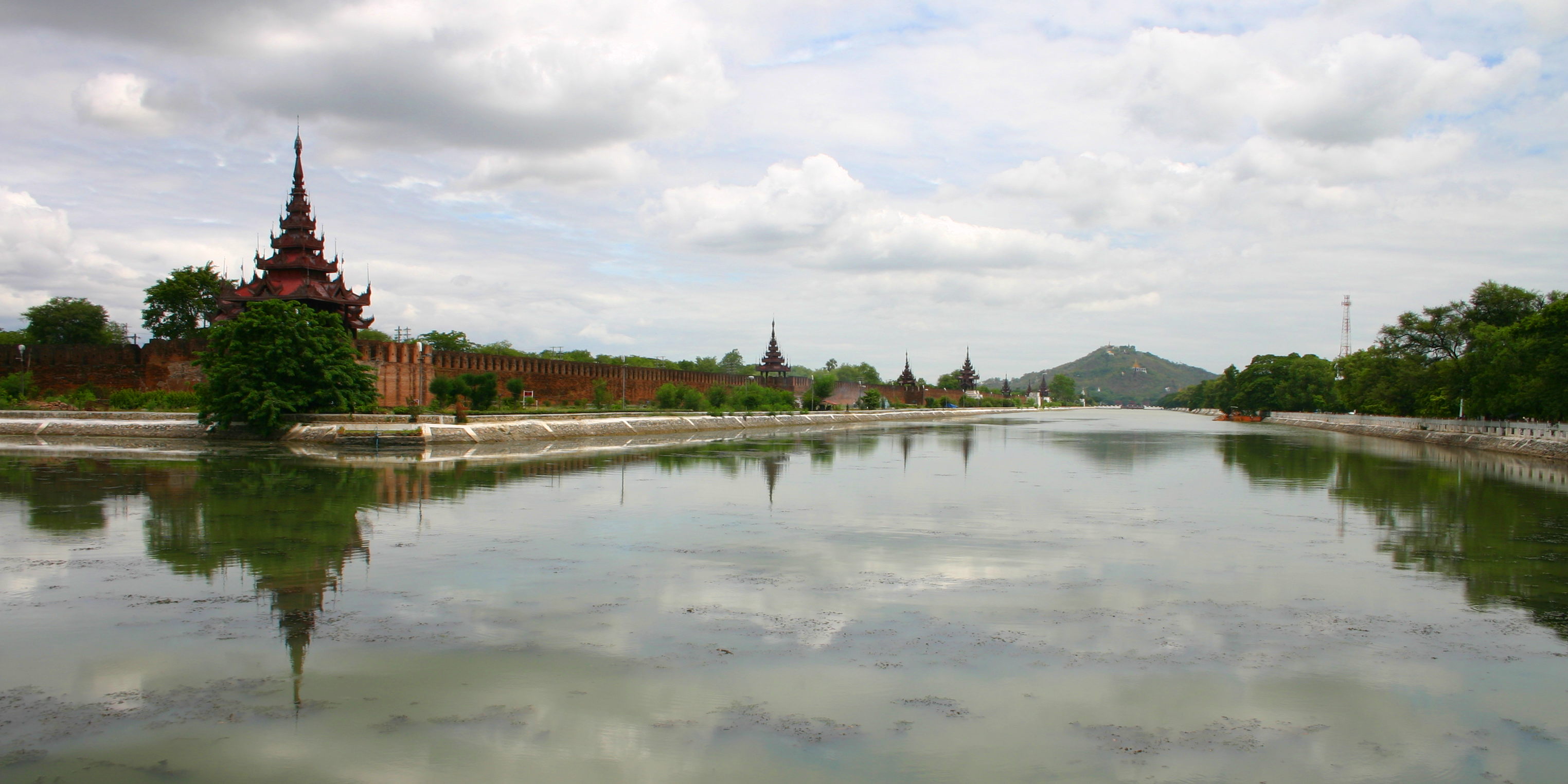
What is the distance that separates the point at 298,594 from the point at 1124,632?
6.72 metres

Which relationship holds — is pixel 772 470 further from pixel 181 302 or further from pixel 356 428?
pixel 181 302

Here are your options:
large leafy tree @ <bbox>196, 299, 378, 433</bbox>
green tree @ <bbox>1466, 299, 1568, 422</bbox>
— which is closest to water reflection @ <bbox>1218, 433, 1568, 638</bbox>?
green tree @ <bbox>1466, 299, 1568, 422</bbox>

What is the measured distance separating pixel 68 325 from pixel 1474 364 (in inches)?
3032

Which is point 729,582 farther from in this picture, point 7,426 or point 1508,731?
point 7,426

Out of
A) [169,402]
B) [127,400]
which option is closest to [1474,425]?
[169,402]

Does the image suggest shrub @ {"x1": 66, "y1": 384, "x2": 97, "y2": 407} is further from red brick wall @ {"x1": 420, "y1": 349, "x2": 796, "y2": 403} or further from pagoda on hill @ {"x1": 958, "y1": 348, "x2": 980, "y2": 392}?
pagoda on hill @ {"x1": 958, "y1": 348, "x2": 980, "y2": 392}

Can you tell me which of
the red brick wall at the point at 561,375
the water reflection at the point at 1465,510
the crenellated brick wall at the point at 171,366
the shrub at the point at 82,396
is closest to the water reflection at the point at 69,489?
the water reflection at the point at 1465,510

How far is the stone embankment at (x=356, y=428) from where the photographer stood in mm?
26984

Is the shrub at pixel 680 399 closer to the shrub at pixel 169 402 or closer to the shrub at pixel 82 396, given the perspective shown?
the shrub at pixel 169 402

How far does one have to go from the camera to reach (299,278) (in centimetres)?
4459

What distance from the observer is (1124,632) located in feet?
23.0

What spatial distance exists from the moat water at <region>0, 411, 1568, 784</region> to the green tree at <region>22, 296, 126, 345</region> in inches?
2121

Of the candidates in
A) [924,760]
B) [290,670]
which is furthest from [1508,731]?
[290,670]

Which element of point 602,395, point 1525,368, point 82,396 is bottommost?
point 82,396
